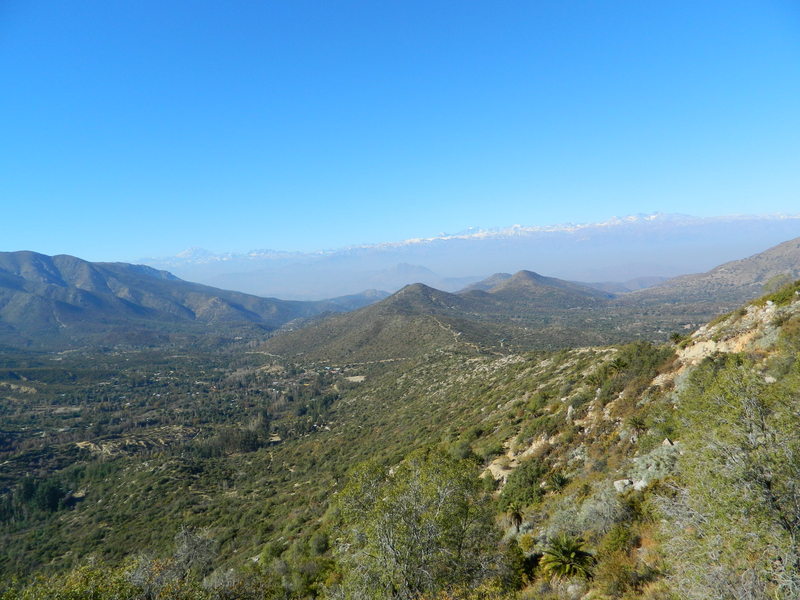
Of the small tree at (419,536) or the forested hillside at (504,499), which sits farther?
the small tree at (419,536)

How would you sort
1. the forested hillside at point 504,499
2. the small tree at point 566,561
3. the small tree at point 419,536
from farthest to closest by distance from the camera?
the small tree at point 566,561
the small tree at point 419,536
the forested hillside at point 504,499

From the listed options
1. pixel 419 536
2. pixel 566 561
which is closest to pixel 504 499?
pixel 566 561

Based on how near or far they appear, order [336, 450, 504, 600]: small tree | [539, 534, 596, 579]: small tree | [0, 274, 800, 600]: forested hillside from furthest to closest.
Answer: [539, 534, 596, 579]: small tree
[336, 450, 504, 600]: small tree
[0, 274, 800, 600]: forested hillside

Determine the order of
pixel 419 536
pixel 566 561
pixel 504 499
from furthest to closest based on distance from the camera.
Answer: pixel 504 499, pixel 566 561, pixel 419 536

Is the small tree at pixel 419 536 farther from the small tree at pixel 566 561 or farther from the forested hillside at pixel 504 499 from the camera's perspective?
the small tree at pixel 566 561

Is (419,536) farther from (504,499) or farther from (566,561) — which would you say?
(504,499)

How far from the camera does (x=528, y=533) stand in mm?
15047

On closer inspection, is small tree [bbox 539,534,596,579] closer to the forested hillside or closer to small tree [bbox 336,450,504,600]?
the forested hillside

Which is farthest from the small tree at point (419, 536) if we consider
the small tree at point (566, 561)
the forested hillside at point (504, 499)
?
the small tree at point (566, 561)

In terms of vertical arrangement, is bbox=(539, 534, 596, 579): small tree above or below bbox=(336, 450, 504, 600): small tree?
below

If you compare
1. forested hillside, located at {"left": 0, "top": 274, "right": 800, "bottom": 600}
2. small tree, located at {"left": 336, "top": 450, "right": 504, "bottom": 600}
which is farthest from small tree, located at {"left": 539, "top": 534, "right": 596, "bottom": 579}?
small tree, located at {"left": 336, "top": 450, "right": 504, "bottom": 600}

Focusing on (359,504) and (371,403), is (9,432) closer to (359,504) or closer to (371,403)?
(371,403)

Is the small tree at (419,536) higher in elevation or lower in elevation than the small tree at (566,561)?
higher

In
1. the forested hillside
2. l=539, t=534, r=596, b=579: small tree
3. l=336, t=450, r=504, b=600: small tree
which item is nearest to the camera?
the forested hillside
